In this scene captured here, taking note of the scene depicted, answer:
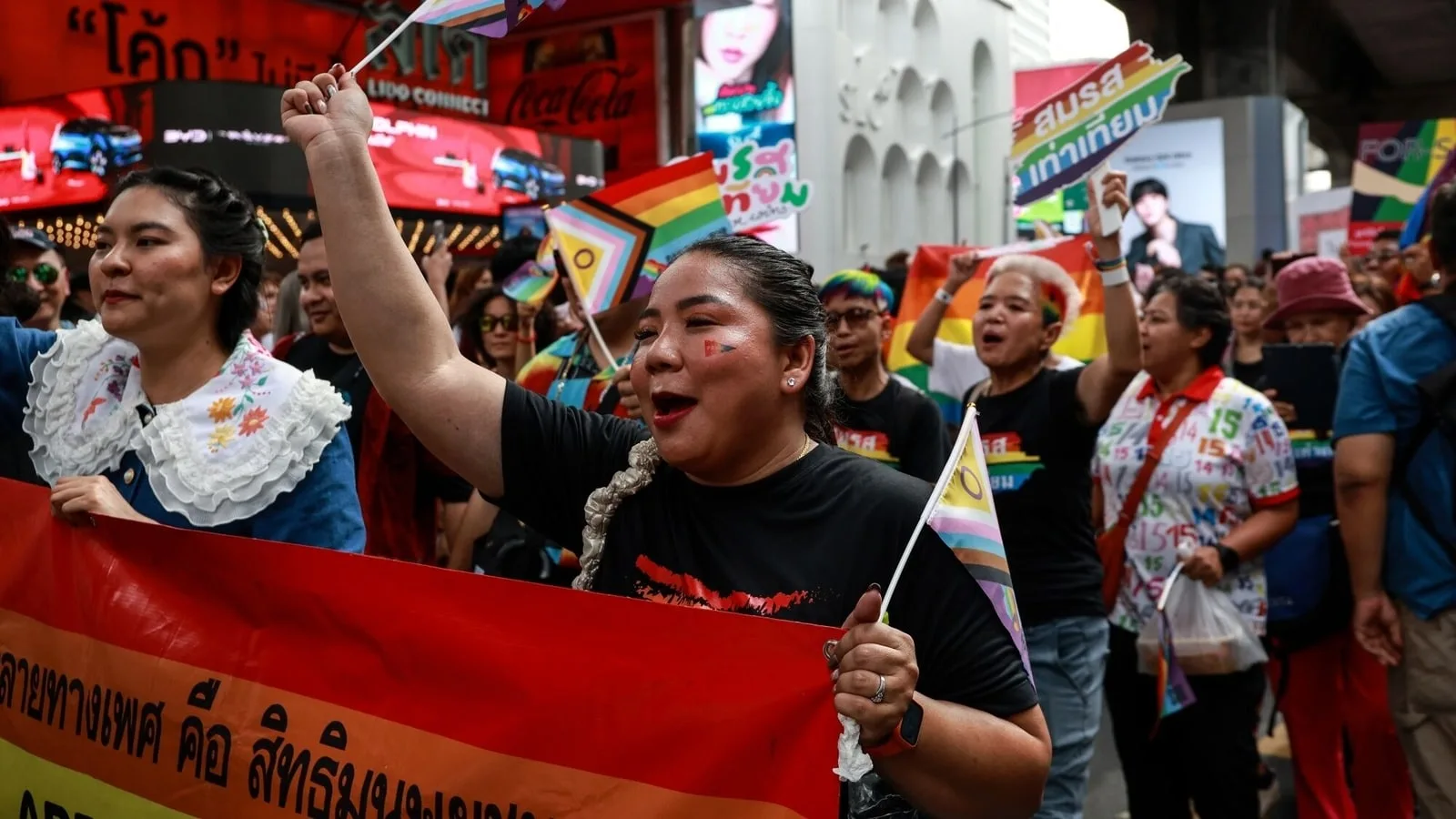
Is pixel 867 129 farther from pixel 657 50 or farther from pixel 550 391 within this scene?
pixel 550 391

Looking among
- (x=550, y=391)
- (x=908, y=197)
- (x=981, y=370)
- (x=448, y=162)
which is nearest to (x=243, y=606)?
(x=550, y=391)

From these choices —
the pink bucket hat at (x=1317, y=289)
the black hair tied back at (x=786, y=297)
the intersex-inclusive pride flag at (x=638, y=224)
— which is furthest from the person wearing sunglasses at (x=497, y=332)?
the black hair tied back at (x=786, y=297)

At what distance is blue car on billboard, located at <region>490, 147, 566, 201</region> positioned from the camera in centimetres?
1948

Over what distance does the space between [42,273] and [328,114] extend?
3.18 m

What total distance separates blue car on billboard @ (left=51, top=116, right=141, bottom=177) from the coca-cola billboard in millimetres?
10014

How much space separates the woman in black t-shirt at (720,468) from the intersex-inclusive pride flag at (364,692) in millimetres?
109

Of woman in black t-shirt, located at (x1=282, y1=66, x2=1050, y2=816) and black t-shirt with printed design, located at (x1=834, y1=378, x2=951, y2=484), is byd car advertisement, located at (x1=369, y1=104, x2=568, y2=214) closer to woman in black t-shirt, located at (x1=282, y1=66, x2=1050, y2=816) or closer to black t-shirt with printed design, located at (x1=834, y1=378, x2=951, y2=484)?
black t-shirt with printed design, located at (x1=834, y1=378, x2=951, y2=484)

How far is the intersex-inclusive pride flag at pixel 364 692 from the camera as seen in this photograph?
5.84 ft

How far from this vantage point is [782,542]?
1.97m

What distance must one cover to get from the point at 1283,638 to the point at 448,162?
15797 mm

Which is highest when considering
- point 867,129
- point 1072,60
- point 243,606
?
A: point 1072,60

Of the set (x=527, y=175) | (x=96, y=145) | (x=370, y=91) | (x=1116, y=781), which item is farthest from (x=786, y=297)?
(x=370, y=91)

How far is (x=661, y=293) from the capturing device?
211 cm

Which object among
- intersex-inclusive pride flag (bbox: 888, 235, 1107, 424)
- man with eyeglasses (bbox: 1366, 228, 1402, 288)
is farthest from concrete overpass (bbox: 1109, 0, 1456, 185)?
intersex-inclusive pride flag (bbox: 888, 235, 1107, 424)
